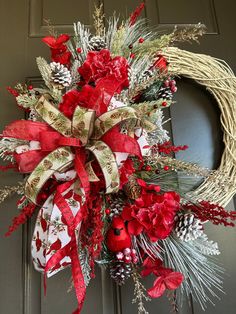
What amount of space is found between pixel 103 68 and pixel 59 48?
0.51 ft

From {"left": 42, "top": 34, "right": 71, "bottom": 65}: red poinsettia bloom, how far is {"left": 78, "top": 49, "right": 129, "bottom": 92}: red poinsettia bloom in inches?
2.5

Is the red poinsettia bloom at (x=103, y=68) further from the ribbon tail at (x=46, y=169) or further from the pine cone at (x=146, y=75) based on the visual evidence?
the ribbon tail at (x=46, y=169)

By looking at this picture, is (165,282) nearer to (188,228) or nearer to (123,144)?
(188,228)

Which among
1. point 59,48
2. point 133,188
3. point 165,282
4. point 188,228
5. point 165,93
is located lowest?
point 165,282

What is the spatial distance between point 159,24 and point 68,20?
0.31m

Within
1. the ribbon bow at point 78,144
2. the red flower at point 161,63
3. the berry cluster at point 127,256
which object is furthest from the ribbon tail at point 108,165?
the red flower at point 161,63

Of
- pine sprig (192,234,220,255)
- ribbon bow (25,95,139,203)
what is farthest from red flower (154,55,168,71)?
pine sprig (192,234,220,255)

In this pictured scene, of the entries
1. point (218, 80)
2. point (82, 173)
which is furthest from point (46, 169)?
point (218, 80)

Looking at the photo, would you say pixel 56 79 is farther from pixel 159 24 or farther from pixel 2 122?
pixel 159 24

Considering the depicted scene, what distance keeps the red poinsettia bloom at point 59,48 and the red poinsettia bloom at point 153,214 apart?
41 centimetres

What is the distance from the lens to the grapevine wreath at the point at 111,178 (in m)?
0.71

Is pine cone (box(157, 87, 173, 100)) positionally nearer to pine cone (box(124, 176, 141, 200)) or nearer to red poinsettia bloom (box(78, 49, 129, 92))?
red poinsettia bloom (box(78, 49, 129, 92))

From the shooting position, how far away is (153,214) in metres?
0.72

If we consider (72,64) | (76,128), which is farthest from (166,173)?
(72,64)
